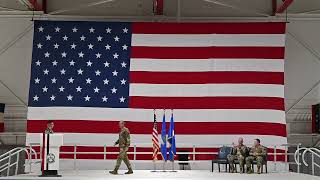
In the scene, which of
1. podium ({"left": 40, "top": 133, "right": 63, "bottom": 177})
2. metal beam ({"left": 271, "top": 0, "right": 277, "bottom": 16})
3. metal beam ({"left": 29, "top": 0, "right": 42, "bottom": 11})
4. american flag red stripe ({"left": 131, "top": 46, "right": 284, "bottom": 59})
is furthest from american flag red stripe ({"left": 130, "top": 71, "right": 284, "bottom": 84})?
podium ({"left": 40, "top": 133, "right": 63, "bottom": 177})

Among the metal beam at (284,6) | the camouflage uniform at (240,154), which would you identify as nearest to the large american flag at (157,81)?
the metal beam at (284,6)

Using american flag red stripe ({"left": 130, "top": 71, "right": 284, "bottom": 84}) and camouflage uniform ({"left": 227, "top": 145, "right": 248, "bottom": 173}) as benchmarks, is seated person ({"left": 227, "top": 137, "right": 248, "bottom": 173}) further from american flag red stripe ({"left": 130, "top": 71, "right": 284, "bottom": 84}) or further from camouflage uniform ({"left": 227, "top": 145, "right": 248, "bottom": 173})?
american flag red stripe ({"left": 130, "top": 71, "right": 284, "bottom": 84})

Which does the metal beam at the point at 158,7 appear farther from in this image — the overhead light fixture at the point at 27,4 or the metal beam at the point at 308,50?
the metal beam at the point at 308,50

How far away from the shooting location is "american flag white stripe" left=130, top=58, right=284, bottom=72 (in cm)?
1366

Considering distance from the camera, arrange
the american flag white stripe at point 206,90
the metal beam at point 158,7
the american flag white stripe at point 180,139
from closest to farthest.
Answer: the american flag white stripe at point 180,139 < the american flag white stripe at point 206,90 < the metal beam at point 158,7

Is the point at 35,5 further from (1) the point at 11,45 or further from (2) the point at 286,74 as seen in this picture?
(2) the point at 286,74

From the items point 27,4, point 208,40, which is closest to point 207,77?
point 208,40

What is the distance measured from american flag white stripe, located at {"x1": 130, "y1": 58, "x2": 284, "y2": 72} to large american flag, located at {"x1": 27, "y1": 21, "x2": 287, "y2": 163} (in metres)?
0.03

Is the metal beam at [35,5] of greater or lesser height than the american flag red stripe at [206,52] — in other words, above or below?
above

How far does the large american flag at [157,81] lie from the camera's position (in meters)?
13.4

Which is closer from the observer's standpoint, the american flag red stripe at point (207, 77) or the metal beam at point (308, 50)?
the american flag red stripe at point (207, 77)

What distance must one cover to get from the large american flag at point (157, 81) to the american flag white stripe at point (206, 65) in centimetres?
3

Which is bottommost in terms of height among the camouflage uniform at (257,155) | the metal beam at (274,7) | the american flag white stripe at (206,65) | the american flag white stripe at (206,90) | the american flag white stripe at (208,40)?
the camouflage uniform at (257,155)

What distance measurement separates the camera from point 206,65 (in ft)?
45.2
